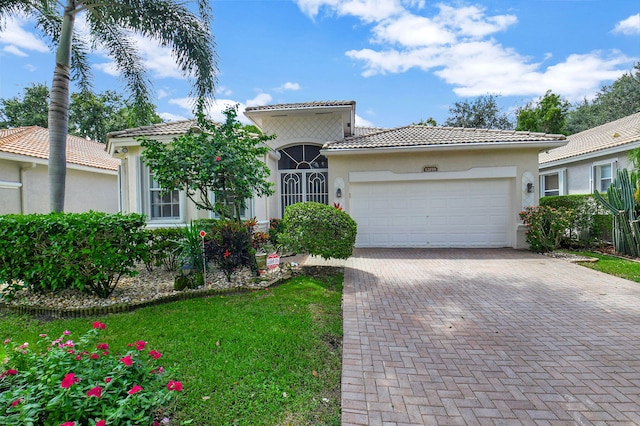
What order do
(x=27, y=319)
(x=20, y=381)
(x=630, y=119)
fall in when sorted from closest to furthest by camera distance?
(x=20, y=381)
(x=27, y=319)
(x=630, y=119)

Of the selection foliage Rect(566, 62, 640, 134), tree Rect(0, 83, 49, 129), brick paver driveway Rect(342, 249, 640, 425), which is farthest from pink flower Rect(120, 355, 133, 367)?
foliage Rect(566, 62, 640, 134)

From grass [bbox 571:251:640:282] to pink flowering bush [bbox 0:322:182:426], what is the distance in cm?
992

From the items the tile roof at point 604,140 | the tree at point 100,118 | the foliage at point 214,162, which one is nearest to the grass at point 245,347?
the foliage at point 214,162

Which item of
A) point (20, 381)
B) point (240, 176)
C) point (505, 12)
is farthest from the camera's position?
point (505, 12)

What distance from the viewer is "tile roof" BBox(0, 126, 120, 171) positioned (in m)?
11.8

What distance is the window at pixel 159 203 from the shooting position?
998cm

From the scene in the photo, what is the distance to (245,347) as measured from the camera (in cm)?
394

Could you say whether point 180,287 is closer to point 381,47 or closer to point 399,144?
point 399,144

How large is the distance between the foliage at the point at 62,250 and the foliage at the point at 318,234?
3.41m

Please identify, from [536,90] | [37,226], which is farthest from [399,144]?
[536,90]

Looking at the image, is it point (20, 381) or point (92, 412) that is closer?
point (92, 412)

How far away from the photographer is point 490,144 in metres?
10.6

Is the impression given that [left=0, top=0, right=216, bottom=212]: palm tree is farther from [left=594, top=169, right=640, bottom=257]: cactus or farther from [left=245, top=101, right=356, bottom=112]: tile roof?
[left=594, top=169, right=640, bottom=257]: cactus

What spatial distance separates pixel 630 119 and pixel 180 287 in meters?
22.3
